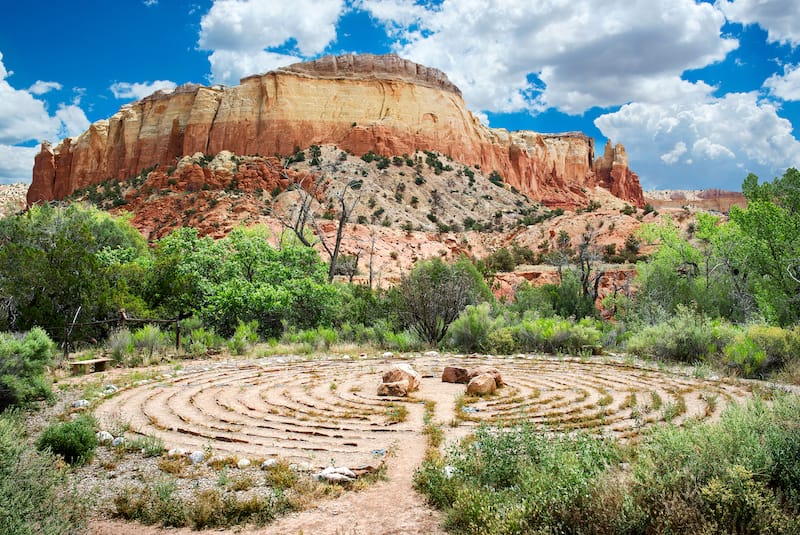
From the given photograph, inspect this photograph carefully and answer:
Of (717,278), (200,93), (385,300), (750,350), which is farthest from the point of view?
(200,93)

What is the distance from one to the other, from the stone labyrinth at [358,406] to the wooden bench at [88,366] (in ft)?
6.07

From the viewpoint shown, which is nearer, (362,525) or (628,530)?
(628,530)

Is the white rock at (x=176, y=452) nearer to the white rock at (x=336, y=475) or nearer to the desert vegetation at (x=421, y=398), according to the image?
the desert vegetation at (x=421, y=398)

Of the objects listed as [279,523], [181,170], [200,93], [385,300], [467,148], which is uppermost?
[200,93]

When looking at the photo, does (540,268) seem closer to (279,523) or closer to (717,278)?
(717,278)

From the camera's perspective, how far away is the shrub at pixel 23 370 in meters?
7.88

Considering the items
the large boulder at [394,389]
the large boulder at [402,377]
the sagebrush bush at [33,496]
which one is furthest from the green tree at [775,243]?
the sagebrush bush at [33,496]

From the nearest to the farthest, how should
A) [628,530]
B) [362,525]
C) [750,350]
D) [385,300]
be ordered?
[628,530]
[362,525]
[750,350]
[385,300]

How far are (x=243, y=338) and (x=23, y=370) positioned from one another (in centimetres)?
728

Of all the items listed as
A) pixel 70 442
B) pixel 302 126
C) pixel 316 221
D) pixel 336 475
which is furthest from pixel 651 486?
pixel 302 126

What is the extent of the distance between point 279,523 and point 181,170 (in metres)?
54.6

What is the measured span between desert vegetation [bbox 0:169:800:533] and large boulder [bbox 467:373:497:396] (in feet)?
0.96

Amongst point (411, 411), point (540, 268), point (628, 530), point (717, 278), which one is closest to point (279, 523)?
point (628, 530)

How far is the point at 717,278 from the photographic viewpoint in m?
21.8
